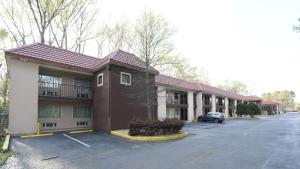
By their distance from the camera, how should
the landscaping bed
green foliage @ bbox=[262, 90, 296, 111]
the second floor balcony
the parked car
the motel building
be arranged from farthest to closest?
green foliage @ bbox=[262, 90, 296, 111] → the parked car → the second floor balcony → the motel building → the landscaping bed

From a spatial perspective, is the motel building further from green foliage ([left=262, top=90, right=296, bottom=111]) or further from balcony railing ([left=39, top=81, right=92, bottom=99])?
green foliage ([left=262, top=90, right=296, bottom=111])

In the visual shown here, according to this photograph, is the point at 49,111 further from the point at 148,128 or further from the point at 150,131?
the point at 150,131

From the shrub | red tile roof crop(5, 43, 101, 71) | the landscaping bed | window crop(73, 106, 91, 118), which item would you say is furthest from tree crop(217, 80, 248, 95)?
the shrub

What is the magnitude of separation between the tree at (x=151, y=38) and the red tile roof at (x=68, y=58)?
60.2 inches

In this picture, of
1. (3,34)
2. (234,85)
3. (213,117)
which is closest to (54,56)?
(3,34)

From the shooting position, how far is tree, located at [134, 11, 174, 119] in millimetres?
17609

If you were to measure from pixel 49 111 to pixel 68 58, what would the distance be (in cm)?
453

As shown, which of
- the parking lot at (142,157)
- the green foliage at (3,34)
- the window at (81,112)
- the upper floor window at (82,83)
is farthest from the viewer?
the green foliage at (3,34)

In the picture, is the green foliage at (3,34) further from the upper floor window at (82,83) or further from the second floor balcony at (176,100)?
the second floor balcony at (176,100)

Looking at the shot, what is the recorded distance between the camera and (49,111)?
1702 centimetres

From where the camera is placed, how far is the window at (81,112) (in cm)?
1855

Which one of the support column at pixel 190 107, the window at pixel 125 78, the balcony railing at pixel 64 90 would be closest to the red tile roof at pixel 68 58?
the window at pixel 125 78

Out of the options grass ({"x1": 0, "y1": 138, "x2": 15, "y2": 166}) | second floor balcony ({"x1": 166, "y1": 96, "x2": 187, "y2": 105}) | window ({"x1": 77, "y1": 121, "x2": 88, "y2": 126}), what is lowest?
grass ({"x1": 0, "y1": 138, "x2": 15, "y2": 166})

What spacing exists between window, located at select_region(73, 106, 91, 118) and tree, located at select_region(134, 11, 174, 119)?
5.65 metres
